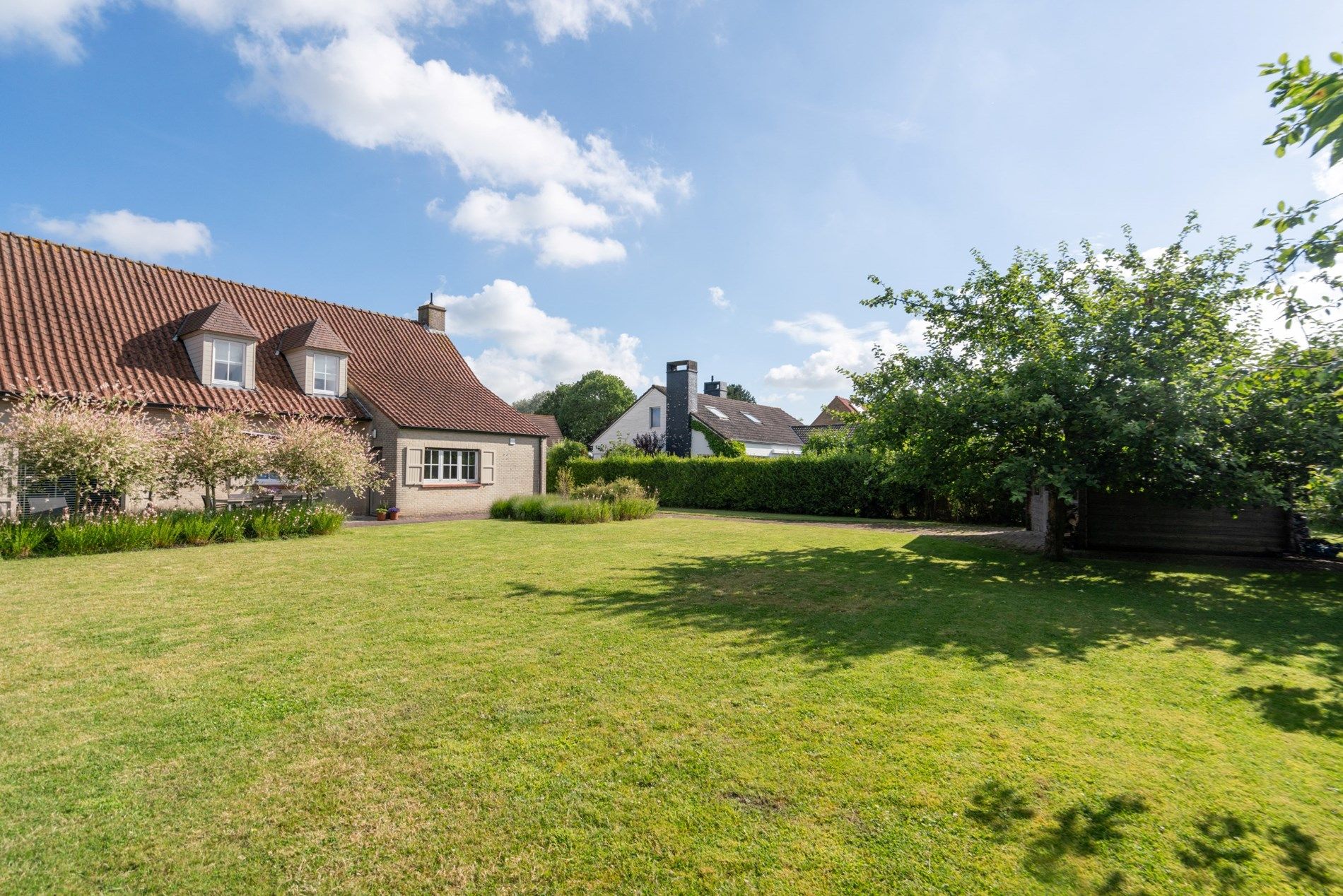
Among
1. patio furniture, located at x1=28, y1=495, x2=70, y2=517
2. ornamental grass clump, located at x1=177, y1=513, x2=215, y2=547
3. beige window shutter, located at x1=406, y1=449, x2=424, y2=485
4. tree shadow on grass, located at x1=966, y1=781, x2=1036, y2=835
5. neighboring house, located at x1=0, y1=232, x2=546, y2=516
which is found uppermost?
neighboring house, located at x1=0, y1=232, x2=546, y2=516

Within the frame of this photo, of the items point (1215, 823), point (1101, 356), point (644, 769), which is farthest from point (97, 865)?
point (1101, 356)

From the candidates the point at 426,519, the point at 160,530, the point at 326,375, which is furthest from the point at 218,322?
the point at 160,530

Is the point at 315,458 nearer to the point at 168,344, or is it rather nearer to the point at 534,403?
the point at 168,344

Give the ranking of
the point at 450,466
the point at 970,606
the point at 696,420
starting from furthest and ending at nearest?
the point at 696,420
the point at 450,466
the point at 970,606

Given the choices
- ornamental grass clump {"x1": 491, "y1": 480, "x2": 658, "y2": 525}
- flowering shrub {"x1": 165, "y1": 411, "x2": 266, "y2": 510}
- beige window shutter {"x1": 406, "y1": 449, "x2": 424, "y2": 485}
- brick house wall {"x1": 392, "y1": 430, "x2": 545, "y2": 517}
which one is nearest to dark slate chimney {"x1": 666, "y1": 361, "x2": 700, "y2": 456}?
brick house wall {"x1": 392, "y1": 430, "x2": 545, "y2": 517}

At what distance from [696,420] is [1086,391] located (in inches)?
1052

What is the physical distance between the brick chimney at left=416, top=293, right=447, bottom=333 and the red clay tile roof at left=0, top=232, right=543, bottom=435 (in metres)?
1.74

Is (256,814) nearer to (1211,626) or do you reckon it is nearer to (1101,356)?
(1211,626)

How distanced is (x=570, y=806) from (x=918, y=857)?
1.53m

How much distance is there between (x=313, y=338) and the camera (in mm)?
19062

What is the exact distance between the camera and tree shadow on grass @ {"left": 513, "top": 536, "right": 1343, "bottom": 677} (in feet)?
18.9

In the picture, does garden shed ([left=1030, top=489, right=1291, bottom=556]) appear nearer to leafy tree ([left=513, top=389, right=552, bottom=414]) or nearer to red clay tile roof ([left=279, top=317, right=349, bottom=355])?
red clay tile roof ([left=279, top=317, right=349, bottom=355])

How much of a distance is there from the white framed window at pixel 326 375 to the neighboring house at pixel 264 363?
3cm

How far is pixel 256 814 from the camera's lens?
293cm
